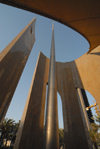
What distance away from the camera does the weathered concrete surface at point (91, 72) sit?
12445 mm

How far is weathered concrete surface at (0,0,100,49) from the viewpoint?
241 cm

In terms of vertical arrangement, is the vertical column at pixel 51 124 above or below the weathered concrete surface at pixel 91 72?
below

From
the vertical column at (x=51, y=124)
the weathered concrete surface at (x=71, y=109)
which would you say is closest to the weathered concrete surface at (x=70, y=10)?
the vertical column at (x=51, y=124)

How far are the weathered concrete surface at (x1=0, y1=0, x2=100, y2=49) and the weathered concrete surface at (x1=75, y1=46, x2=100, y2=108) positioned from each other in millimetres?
11074

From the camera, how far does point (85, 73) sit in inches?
588

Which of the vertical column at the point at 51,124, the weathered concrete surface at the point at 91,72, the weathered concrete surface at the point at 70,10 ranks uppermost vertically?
the weathered concrete surface at the point at 91,72

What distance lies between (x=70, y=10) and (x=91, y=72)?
12779 millimetres

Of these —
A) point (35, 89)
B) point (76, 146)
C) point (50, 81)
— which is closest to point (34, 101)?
point (35, 89)

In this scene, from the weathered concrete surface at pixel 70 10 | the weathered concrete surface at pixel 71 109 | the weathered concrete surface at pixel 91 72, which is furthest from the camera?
the weathered concrete surface at pixel 91 72

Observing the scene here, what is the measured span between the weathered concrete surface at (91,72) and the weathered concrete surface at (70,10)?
11074 mm

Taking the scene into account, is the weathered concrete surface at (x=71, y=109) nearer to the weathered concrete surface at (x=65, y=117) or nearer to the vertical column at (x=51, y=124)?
the weathered concrete surface at (x=65, y=117)

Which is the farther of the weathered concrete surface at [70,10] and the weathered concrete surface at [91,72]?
the weathered concrete surface at [91,72]

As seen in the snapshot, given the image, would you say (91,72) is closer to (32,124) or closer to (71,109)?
(71,109)

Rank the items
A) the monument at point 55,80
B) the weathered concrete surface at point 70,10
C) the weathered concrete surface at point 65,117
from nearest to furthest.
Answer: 1. the weathered concrete surface at point 70,10
2. the monument at point 55,80
3. the weathered concrete surface at point 65,117
